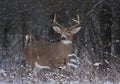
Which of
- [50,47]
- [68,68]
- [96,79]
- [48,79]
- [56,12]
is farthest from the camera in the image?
[56,12]

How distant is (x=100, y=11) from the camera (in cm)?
1412

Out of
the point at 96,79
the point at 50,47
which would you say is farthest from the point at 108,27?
the point at 96,79

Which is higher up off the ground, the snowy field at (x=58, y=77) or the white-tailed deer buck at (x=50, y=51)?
the white-tailed deer buck at (x=50, y=51)

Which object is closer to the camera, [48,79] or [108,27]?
[48,79]

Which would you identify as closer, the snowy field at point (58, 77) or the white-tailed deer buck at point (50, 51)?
the snowy field at point (58, 77)

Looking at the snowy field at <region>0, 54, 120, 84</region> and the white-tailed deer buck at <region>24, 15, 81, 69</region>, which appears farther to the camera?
the white-tailed deer buck at <region>24, 15, 81, 69</region>

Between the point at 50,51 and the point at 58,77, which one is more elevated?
the point at 50,51

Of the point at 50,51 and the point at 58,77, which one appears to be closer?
the point at 58,77

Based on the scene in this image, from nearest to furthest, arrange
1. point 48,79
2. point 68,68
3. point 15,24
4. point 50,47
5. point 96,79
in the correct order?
point 96,79 → point 48,79 → point 68,68 → point 50,47 → point 15,24

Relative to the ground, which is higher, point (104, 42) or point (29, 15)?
point (29, 15)

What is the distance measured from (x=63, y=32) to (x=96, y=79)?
3.50 m

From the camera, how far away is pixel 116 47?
14141 millimetres

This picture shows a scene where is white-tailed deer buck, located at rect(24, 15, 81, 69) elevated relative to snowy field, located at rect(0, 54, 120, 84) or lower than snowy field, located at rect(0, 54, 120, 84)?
elevated

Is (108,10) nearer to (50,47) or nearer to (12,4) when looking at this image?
(12,4)
